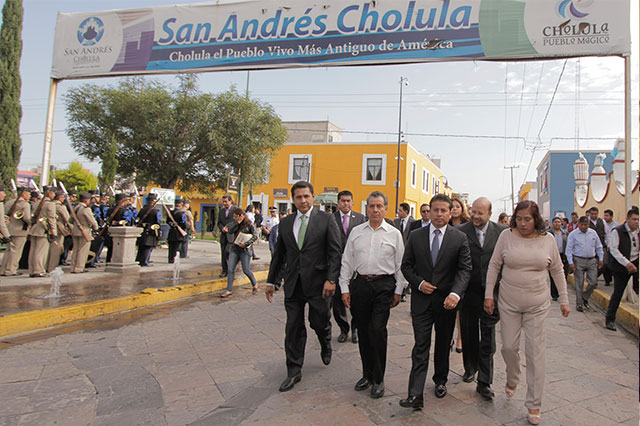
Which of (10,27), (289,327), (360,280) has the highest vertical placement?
(10,27)

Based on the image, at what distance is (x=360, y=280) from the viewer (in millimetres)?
3619

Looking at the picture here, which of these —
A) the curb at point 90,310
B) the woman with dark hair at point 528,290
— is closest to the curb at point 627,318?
the woman with dark hair at point 528,290

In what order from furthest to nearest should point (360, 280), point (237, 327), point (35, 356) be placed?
point (237, 327), point (35, 356), point (360, 280)

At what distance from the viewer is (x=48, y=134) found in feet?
35.6

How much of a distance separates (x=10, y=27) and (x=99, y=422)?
2118 centimetres

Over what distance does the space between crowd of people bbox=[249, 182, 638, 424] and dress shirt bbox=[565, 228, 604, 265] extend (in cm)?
483

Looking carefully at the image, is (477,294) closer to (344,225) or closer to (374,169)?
(344,225)

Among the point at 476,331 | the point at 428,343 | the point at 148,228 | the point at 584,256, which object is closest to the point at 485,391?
the point at 476,331

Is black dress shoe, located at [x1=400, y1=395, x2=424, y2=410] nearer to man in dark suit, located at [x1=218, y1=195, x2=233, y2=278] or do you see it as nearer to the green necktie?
the green necktie

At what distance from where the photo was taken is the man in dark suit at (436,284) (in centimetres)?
337

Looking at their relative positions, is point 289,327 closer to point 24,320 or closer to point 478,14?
point 24,320

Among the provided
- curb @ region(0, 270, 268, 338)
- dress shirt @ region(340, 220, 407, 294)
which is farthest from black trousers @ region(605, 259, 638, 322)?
curb @ region(0, 270, 268, 338)

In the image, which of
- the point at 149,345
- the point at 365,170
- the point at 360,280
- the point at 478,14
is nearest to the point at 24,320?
the point at 149,345

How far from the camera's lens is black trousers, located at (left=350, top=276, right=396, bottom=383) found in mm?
Result: 3555
